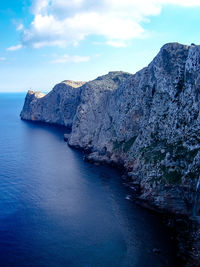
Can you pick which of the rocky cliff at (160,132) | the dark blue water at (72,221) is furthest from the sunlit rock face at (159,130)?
the dark blue water at (72,221)

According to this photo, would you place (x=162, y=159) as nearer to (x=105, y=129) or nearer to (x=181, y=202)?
(x=181, y=202)

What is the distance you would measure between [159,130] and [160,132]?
114cm

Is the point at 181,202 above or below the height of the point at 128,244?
above

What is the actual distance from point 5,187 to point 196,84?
76624 millimetres

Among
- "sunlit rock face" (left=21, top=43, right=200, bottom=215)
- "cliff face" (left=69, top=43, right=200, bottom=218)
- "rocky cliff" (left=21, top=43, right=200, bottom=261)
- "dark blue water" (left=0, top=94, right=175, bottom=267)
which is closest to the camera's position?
"dark blue water" (left=0, top=94, right=175, bottom=267)

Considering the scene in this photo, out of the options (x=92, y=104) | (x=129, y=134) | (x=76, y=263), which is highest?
(x=92, y=104)

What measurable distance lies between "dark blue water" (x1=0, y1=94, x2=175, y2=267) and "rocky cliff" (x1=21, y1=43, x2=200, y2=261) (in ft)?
28.0

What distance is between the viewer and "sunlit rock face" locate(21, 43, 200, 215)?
242 ft

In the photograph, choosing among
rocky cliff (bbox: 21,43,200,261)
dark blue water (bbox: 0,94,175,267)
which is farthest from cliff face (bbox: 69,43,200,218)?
dark blue water (bbox: 0,94,175,267)

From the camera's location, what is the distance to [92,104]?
162000 millimetres

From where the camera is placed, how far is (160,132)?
307 ft

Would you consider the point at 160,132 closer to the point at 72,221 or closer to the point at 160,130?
the point at 160,130

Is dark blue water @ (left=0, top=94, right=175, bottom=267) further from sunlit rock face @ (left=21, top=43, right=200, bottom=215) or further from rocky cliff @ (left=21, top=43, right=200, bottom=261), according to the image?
sunlit rock face @ (left=21, top=43, right=200, bottom=215)

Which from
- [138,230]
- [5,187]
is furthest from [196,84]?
[5,187]
